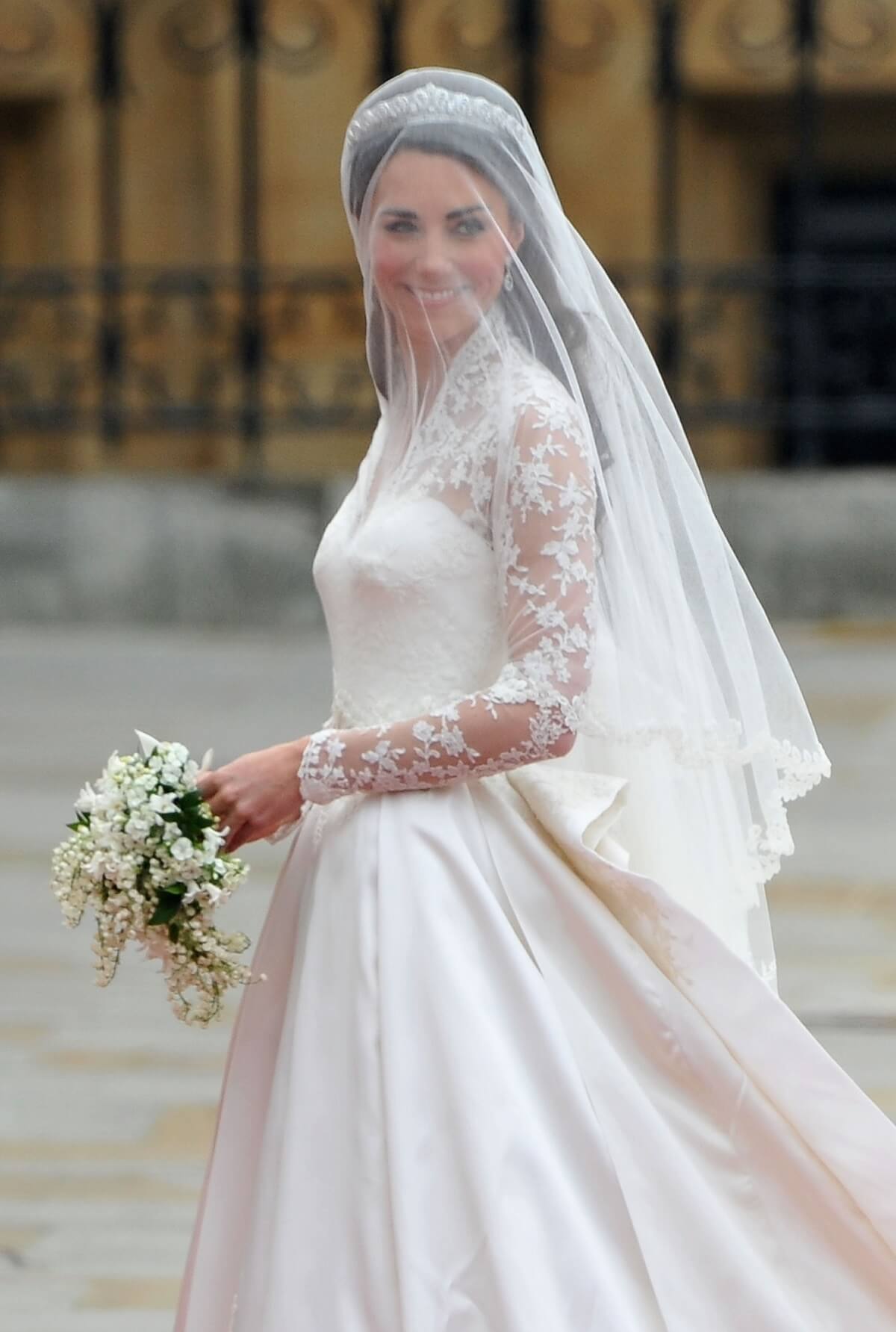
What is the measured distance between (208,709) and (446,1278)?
6.47 metres

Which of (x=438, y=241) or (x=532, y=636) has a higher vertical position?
(x=438, y=241)

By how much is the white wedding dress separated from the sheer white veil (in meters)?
0.09

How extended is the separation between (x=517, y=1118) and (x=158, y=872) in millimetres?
483

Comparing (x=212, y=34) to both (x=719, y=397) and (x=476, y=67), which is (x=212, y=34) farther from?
(x=719, y=397)

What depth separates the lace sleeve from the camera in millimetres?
2441

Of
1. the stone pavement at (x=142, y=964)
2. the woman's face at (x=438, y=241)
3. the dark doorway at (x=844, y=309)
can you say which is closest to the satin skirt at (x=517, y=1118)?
the woman's face at (x=438, y=241)

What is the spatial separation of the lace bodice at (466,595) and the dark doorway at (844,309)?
8579 millimetres

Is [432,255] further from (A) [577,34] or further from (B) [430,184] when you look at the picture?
(A) [577,34]

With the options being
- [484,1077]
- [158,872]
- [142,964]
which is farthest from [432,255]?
[142,964]

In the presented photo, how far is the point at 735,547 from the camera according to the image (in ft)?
35.7

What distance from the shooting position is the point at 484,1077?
2402 mm

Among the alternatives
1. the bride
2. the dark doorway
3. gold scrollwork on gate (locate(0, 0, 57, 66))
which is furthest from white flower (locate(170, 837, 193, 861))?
gold scrollwork on gate (locate(0, 0, 57, 66))

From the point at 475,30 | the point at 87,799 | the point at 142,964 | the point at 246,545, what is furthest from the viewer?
the point at 475,30

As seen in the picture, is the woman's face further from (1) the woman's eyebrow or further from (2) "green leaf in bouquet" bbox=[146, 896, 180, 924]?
(2) "green leaf in bouquet" bbox=[146, 896, 180, 924]
